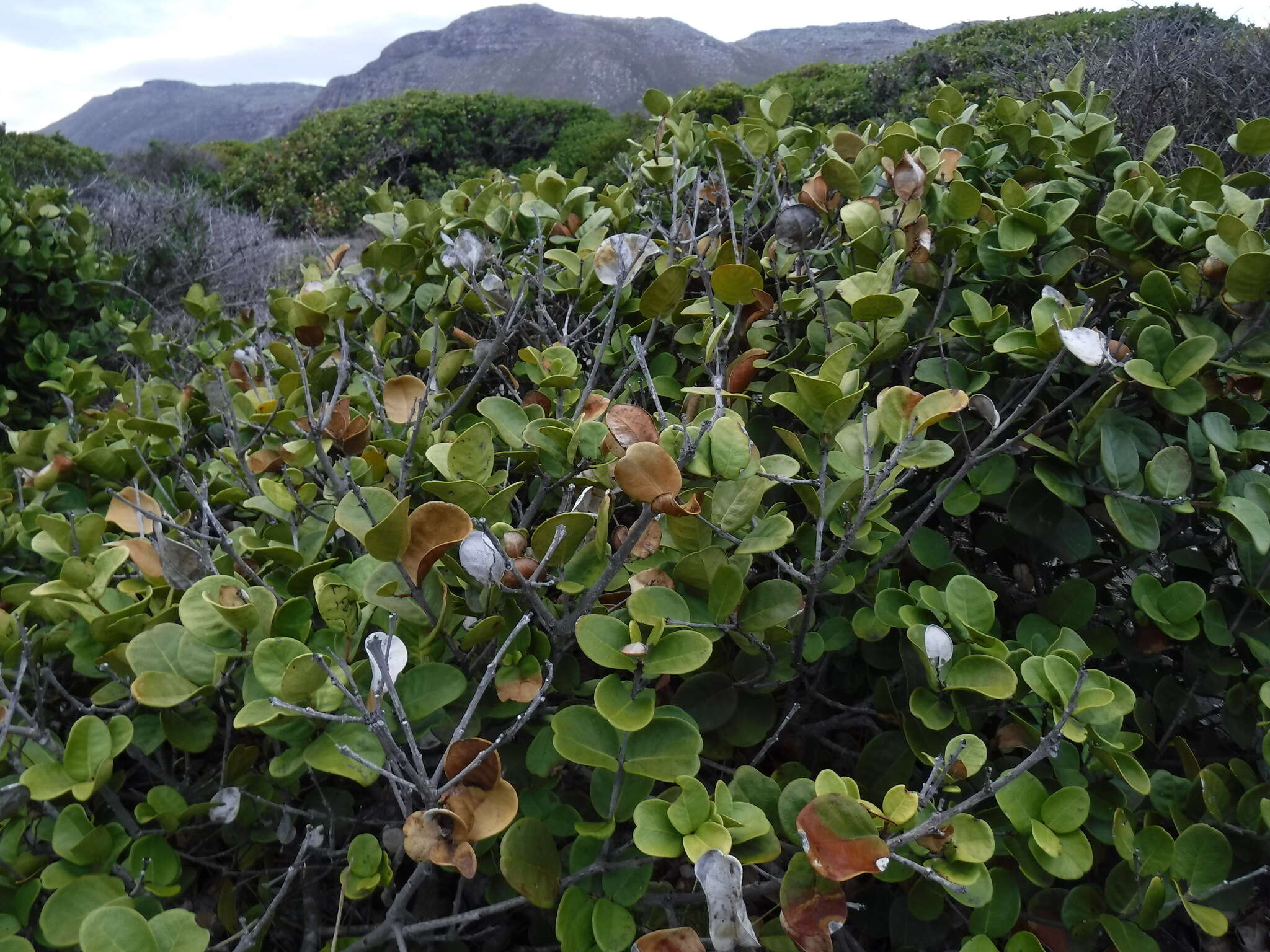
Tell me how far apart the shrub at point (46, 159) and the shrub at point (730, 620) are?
12.7m

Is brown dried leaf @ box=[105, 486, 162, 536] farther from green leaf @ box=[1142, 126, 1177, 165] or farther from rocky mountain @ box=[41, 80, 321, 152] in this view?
rocky mountain @ box=[41, 80, 321, 152]

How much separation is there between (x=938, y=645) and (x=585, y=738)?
461 mm

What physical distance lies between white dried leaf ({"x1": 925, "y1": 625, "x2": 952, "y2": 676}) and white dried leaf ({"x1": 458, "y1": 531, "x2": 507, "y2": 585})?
21.6 inches

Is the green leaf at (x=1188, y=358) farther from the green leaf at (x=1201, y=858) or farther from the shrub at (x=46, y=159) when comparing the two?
the shrub at (x=46, y=159)

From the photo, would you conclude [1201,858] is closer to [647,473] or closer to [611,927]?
[611,927]

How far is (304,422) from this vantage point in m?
1.37

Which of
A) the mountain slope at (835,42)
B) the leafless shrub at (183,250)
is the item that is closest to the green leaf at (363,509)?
the leafless shrub at (183,250)

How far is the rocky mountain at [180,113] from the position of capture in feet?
147

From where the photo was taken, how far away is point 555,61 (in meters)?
34.7

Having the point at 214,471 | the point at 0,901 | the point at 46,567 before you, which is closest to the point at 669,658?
the point at 0,901

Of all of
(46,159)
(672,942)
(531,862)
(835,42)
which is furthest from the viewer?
(835,42)

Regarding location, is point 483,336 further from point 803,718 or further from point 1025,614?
point 1025,614

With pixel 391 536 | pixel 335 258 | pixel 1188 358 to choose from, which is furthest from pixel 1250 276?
pixel 335 258

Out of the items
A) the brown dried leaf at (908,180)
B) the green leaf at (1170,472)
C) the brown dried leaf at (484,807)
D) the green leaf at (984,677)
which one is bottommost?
the brown dried leaf at (484,807)
